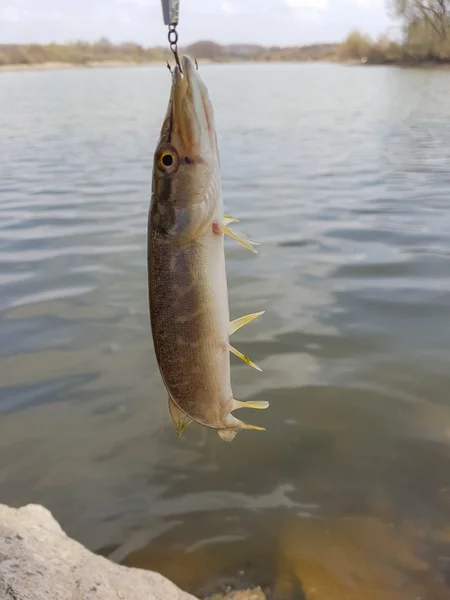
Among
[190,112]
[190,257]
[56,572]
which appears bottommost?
[56,572]

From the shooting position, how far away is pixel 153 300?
240 centimetres

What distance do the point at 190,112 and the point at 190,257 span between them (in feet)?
1.68

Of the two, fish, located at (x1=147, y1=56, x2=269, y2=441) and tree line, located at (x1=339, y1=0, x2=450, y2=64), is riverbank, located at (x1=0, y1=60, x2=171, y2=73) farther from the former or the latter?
fish, located at (x1=147, y1=56, x2=269, y2=441)

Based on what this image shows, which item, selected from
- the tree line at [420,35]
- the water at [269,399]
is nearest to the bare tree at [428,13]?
the tree line at [420,35]

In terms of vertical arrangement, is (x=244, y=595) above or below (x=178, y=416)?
below

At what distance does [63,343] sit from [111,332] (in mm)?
523

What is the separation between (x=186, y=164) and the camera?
226 centimetres

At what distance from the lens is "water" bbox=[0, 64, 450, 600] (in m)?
4.20

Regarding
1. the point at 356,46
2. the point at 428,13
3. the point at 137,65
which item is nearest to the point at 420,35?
the point at 428,13

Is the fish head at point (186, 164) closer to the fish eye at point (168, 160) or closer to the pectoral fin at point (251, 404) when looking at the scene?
the fish eye at point (168, 160)

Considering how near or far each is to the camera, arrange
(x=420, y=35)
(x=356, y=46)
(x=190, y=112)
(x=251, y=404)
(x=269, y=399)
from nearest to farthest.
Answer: (x=190, y=112)
(x=251, y=404)
(x=269, y=399)
(x=420, y=35)
(x=356, y=46)

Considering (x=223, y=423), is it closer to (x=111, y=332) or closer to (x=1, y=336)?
(x=111, y=332)

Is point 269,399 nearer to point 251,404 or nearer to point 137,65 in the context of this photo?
point 251,404

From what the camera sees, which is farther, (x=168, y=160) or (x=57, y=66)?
(x=57, y=66)
